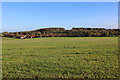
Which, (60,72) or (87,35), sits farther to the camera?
(87,35)

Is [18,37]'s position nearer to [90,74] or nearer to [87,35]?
[87,35]

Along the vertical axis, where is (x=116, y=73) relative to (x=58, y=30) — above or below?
below

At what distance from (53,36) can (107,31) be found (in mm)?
29965

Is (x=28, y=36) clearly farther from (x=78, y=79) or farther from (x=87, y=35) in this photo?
(x=78, y=79)

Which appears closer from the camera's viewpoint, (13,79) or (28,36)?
(13,79)

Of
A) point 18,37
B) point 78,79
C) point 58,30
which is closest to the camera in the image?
point 78,79

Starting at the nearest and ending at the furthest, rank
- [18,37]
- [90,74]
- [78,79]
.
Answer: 1. [78,79]
2. [90,74]
3. [18,37]

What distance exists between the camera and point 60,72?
6.09 meters

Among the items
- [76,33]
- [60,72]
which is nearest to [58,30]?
[76,33]

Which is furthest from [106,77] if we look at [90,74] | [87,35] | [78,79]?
[87,35]

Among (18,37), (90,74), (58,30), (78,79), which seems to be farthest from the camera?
(18,37)

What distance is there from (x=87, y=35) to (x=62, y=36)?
519 inches

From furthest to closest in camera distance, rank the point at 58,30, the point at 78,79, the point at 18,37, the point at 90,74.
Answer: the point at 18,37 → the point at 58,30 → the point at 90,74 → the point at 78,79

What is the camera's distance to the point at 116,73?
19.1 feet
